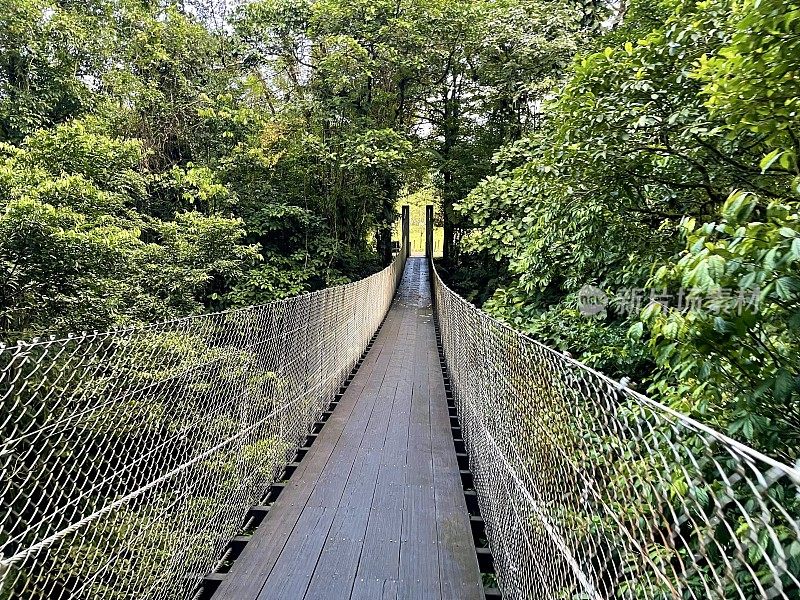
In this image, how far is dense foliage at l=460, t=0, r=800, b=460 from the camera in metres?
1.14

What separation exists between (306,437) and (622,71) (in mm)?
3033

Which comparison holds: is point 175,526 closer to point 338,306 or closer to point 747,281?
point 747,281

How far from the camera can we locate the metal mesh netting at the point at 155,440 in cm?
137

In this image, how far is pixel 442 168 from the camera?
39.4 ft

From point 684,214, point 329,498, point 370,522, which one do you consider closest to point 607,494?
point 370,522

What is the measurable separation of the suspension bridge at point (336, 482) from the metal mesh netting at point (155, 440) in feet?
0.05

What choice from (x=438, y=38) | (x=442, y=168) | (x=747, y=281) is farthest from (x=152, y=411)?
(x=442, y=168)

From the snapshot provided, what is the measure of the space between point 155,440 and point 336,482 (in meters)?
1.00

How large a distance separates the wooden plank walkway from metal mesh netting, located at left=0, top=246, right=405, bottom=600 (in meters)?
0.21

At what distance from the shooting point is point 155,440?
1.95 metres

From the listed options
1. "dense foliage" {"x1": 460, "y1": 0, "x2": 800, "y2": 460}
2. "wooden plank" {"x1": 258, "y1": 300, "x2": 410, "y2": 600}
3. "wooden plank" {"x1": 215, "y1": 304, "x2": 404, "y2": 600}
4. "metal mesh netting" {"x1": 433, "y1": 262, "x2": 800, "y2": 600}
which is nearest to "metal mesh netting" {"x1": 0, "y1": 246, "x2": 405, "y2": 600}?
"wooden plank" {"x1": 215, "y1": 304, "x2": 404, "y2": 600}

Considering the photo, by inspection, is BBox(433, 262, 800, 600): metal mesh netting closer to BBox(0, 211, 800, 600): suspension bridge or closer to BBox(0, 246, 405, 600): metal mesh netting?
BBox(0, 211, 800, 600): suspension bridge

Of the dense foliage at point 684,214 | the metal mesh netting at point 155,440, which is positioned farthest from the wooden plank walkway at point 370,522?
the dense foliage at point 684,214

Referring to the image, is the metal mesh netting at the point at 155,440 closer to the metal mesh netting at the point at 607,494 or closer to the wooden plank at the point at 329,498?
the wooden plank at the point at 329,498
